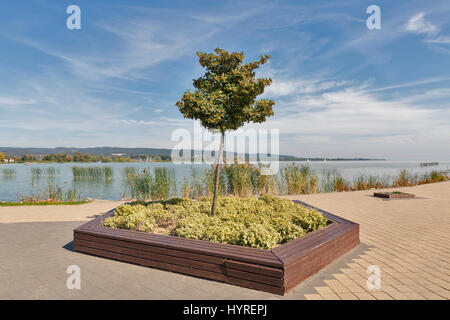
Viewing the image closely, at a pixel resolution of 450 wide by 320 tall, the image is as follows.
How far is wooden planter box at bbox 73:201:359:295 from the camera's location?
114 inches

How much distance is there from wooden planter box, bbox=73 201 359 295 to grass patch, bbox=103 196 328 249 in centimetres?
30

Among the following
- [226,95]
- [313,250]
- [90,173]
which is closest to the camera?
[313,250]

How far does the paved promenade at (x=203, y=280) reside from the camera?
2.86 m

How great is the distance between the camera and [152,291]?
292cm

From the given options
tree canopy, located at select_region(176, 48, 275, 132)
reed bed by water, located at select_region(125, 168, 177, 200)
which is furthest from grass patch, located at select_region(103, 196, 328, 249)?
reed bed by water, located at select_region(125, 168, 177, 200)

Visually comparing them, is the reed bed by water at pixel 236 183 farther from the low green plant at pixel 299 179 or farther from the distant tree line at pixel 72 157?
the distant tree line at pixel 72 157

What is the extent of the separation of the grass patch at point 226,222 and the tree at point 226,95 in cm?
66

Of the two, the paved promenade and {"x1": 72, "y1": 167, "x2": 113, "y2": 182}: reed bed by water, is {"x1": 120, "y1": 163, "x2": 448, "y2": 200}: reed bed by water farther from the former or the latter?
{"x1": 72, "y1": 167, "x2": 113, "y2": 182}: reed bed by water

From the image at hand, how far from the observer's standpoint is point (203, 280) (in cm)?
317

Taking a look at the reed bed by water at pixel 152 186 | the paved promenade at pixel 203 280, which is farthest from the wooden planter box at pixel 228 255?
the reed bed by water at pixel 152 186

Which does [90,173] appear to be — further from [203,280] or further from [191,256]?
[203,280]

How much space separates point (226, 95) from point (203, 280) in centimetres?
318

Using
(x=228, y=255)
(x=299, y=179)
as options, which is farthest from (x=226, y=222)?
(x=299, y=179)
